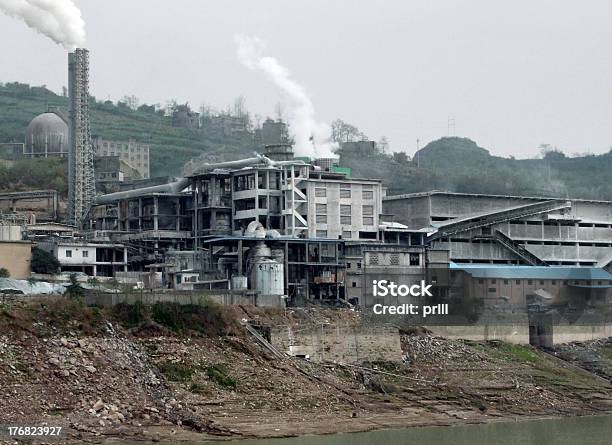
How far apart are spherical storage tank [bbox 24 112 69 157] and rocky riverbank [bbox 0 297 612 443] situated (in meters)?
59.8

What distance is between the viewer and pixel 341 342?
7494 cm

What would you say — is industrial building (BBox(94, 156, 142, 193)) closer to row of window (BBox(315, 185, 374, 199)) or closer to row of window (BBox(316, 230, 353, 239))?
row of window (BBox(315, 185, 374, 199))

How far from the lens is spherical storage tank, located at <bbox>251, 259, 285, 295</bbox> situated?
8000 cm

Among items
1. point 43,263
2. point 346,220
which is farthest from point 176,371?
point 346,220

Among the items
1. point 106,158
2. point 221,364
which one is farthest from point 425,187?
point 221,364

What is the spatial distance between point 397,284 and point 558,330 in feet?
32.7

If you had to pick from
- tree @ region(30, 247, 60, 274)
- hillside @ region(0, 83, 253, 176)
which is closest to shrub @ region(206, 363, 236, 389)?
tree @ region(30, 247, 60, 274)

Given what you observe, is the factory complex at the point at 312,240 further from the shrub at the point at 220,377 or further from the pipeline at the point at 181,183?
the shrub at the point at 220,377

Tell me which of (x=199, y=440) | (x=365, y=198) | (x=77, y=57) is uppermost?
(x=77, y=57)

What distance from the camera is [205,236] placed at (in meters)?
88.6

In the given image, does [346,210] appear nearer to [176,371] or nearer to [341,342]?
[341,342]

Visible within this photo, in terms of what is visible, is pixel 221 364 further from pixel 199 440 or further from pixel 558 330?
pixel 558 330

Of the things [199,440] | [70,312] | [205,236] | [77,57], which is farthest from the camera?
[77,57]

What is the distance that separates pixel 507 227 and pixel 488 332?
16.1 m
